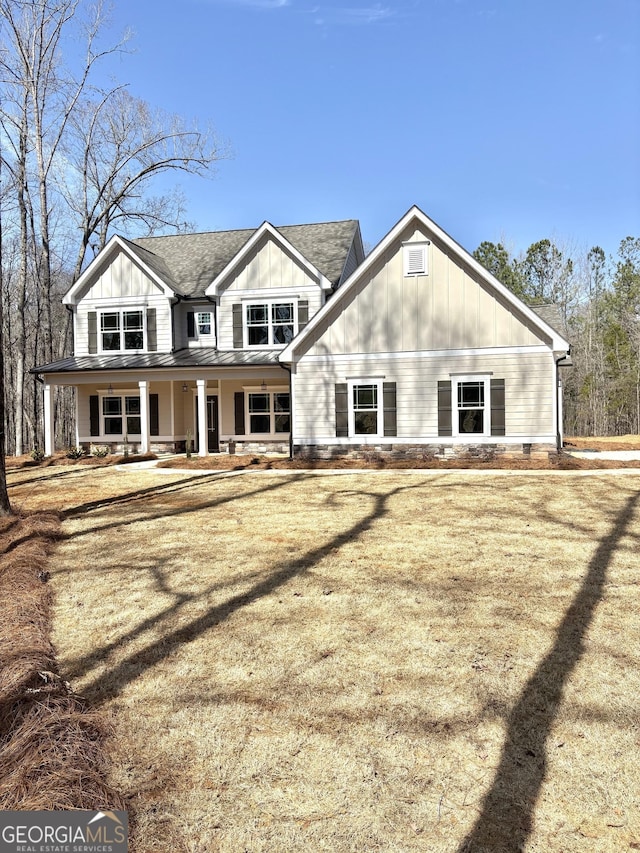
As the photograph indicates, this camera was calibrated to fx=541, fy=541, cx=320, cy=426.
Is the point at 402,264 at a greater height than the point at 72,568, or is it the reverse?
the point at 402,264

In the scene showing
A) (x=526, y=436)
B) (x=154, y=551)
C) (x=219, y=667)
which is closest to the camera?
(x=219, y=667)

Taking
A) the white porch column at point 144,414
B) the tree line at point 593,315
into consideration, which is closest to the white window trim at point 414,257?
the white porch column at point 144,414

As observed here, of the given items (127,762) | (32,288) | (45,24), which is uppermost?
(45,24)

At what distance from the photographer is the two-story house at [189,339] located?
60.2ft

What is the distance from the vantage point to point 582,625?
14.0 feet

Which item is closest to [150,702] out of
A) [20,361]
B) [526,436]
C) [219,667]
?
[219,667]

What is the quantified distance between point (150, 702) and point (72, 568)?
3.14 meters

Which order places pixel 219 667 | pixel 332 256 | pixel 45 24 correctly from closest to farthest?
pixel 219 667 → pixel 332 256 → pixel 45 24

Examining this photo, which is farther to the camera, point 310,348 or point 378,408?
→ point 310,348

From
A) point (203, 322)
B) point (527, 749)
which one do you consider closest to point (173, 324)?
point (203, 322)

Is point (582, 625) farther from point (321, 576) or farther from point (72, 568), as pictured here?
point (72, 568)

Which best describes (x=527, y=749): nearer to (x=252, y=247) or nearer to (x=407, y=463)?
(x=407, y=463)

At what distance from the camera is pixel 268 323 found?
18.8 m

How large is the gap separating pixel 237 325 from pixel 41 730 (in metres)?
16.8
